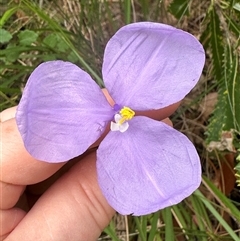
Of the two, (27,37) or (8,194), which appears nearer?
(8,194)

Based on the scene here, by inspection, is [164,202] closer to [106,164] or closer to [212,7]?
[106,164]

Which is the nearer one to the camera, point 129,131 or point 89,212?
point 129,131

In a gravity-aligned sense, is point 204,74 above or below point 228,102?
below

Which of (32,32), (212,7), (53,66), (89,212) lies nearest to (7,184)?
(89,212)

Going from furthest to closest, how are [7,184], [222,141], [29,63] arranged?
1. [29,63]
2. [222,141]
3. [7,184]

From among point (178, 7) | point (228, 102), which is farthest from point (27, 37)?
point (228, 102)

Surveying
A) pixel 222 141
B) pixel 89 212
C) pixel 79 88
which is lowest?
pixel 222 141

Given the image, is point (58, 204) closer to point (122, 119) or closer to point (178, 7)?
point (122, 119)

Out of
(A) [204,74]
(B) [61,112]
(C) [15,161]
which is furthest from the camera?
(A) [204,74]
